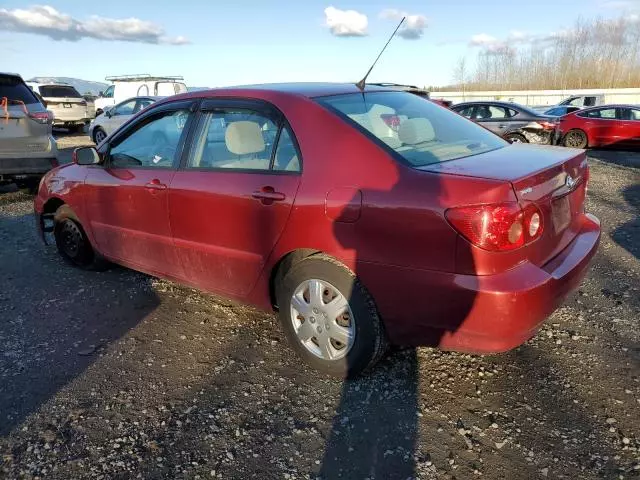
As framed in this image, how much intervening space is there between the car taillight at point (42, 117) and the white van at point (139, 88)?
14185 mm

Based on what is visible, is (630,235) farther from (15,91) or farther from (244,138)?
(15,91)

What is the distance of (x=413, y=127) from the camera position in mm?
3164

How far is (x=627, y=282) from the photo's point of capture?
436 cm

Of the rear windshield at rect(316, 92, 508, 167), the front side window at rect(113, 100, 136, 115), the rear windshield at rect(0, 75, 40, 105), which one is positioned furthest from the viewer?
the front side window at rect(113, 100, 136, 115)

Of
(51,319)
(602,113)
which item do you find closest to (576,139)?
(602,113)

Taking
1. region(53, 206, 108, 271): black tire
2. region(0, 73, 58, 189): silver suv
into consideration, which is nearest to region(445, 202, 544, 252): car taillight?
Result: region(53, 206, 108, 271): black tire

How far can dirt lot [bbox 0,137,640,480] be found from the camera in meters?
2.38

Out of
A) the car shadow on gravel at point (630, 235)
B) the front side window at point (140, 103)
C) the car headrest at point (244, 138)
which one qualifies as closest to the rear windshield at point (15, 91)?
the car headrest at point (244, 138)

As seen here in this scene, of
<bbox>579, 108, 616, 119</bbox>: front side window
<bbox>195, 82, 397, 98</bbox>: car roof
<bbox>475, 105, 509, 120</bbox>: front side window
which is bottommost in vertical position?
<bbox>579, 108, 616, 119</bbox>: front side window

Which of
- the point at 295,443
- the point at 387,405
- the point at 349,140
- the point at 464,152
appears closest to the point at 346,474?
the point at 295,443

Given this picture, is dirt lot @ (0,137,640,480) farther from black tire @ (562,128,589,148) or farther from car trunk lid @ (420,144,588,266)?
black tire @ (562,128,589,148)

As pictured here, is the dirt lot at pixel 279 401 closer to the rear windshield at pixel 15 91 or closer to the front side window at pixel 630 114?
the rear windshield at pixel 15 91

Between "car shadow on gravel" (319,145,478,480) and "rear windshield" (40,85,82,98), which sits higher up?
"rear windshield" (40,85,82,98)

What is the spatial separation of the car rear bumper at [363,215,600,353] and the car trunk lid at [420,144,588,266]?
127 mm
